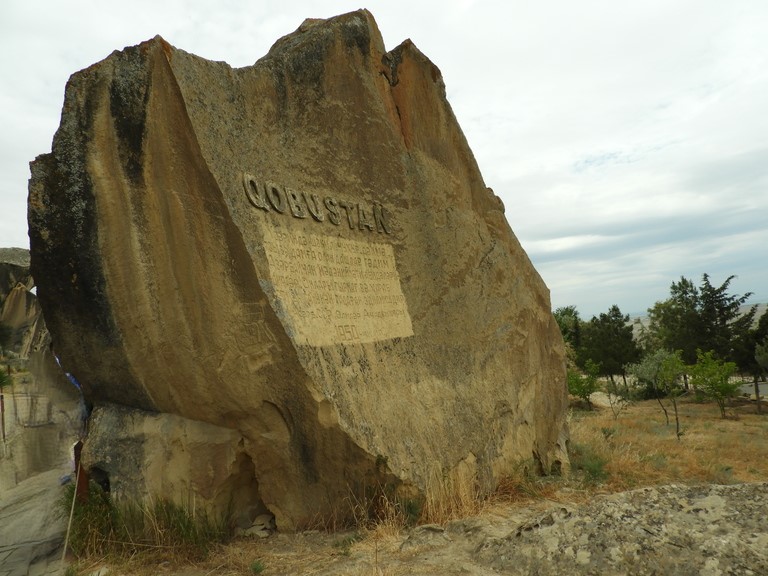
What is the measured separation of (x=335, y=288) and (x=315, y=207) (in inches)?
31.0

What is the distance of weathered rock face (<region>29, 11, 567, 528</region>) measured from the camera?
4.48m

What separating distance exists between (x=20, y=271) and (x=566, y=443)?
15.9 meters

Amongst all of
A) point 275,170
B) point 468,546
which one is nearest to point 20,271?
point 275,170

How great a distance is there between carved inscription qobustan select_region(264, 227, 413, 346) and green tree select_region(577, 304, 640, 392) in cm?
2450

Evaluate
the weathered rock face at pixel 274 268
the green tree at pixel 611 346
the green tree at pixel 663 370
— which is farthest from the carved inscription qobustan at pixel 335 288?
the green tree at pixel 611 346

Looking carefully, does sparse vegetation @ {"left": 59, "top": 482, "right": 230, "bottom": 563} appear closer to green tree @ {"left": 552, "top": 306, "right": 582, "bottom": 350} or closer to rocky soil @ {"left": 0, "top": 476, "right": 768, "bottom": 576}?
rocky soil @ {"left": 0, "top": 476, "right": 768, "bottom": 576}

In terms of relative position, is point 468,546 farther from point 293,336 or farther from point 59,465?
point 59,465

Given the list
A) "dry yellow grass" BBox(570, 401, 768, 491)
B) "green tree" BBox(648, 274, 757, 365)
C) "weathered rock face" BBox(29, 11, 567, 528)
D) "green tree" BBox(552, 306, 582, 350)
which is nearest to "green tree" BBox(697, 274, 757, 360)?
"green tree" BBox(648, 274, 757, 365)

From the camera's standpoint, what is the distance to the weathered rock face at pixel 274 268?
448 centimetres

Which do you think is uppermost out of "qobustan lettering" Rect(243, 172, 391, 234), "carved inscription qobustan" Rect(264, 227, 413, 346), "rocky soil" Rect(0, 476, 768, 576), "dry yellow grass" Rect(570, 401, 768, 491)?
"qobustan lettering" Rect(243, 172, 391, 234)

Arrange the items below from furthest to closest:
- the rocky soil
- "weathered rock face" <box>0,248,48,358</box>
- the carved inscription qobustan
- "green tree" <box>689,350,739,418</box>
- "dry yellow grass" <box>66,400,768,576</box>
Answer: "green tree" <box>689,350,739,418</box>
"weathered rock face" <box>0,248,48,358</box>
the carved inscription qobustan
"dry yellow grass" <box>66,400,768,576</box>
the rocky soil

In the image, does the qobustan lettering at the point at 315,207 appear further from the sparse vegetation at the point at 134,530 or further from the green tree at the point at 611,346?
the green tree at the point at 611,346

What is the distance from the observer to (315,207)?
18.4 feet

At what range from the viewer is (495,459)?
650 cm
